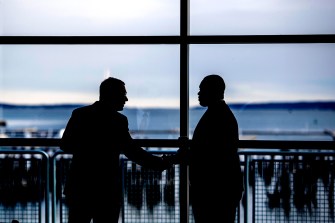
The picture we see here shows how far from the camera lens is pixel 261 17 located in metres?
3.89

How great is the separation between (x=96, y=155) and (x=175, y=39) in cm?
106

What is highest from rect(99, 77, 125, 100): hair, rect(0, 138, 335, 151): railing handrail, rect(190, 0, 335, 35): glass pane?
rect(190, 0, 335, 35): glass pane

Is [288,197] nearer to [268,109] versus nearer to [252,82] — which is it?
[252,82]

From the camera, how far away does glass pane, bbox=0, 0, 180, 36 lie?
3.64 m

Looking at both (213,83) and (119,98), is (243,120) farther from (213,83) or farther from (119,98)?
(119,98)

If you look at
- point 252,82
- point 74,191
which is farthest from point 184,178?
point 252,82

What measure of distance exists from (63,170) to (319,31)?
7.88ft

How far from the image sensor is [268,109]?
4803 cm

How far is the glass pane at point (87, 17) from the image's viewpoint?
364 cm

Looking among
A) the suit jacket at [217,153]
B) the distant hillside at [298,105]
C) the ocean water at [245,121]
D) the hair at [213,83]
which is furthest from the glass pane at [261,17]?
the distant hillside at [298,105]

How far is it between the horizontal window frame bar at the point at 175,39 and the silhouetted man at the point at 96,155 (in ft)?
2.13

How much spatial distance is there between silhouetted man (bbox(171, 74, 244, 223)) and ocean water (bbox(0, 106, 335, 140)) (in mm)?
27649

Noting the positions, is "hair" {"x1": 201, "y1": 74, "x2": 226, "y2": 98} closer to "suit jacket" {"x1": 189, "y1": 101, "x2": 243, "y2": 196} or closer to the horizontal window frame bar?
"suit jacket" {"x1": 189, "y1": 101, "x2": 243, "y2": 196}

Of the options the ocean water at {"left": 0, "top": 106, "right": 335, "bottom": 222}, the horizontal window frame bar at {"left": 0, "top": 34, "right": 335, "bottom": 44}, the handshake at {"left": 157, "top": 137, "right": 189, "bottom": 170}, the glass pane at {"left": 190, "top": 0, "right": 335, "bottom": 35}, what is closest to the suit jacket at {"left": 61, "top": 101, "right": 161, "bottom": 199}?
the handshake at {"left": 157, "top": 137, "right": 189, "bottom": 170}
